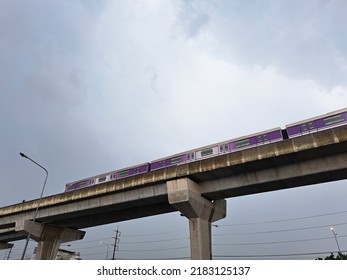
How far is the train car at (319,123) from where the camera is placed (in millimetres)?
19641

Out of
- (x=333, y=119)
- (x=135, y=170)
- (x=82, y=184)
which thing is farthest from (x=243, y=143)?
(x=82, y=184)

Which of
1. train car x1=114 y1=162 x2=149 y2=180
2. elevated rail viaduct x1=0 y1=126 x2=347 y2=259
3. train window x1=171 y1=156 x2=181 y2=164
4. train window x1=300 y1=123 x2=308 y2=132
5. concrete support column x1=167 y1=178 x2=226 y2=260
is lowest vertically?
concrete support column x1=167 y1=178 x2=226 y2=260

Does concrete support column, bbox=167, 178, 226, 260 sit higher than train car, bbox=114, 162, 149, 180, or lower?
lower

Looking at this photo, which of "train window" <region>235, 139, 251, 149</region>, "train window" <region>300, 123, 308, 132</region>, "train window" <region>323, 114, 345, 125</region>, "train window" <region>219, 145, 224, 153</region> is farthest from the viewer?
"train window" <region>219, 145, 224, 153</region>

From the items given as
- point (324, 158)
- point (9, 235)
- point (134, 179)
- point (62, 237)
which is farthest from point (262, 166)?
point (9, 235)

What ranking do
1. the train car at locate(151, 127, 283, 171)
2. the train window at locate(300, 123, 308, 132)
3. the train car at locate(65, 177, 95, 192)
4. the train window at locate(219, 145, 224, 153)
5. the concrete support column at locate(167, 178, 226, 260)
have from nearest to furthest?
the concrete support column at locate(167, 178, 226, 260), the train window at locate(300, 123, 308, 132), the train car at locate(151, 127, 283, 171), the train window at locate(219, 145, 224, 153), the train car at locate(65, 177, 95, 192)

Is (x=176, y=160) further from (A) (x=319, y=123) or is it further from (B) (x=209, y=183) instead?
(A) (x=319, y=123)

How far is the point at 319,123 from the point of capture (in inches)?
812

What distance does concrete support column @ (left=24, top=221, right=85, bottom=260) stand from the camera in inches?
1277

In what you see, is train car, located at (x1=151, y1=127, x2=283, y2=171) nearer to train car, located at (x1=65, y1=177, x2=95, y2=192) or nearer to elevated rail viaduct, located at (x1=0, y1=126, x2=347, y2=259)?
elevated rail viaduct, located at (x1=0, y1=126, x2=347, y2=259)

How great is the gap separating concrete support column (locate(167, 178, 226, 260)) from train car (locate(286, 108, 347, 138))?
32.7 feet

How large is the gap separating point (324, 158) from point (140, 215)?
1981 centimetres

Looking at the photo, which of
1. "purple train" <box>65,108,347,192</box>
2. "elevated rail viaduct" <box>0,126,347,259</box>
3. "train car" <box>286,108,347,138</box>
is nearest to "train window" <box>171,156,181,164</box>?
"purple train" <box>65,108,347,192</box>
